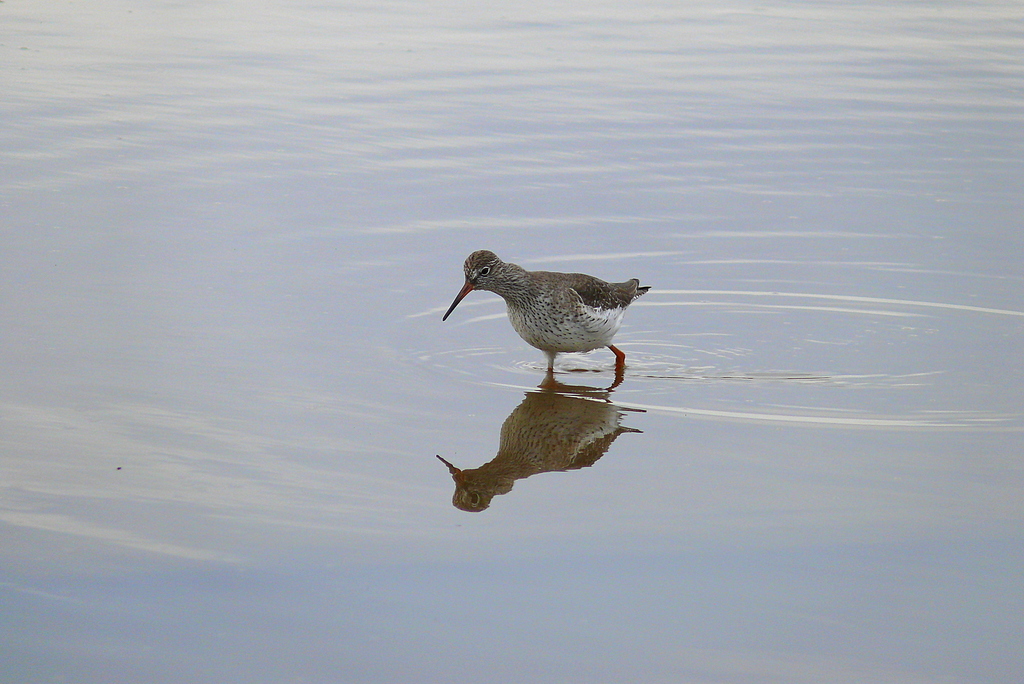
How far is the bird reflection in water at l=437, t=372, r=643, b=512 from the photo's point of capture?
23.4 feet

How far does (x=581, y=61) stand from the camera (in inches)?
727

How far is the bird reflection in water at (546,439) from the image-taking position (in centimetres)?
714

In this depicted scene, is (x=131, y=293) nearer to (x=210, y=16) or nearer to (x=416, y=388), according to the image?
(x=416, y=388)

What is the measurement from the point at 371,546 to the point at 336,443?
4.60 feet

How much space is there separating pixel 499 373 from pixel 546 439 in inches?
53.6

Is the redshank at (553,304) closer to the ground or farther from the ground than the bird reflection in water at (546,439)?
farther from the ground

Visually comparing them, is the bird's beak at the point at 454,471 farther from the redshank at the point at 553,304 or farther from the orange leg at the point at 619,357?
the orange leg at the point at 619,357

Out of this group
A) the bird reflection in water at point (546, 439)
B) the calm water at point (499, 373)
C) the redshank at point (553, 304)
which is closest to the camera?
the calm water at point (499, 373)

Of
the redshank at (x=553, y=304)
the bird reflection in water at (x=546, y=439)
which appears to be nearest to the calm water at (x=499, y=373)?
the bird reflection in water at (x=546, y=439)

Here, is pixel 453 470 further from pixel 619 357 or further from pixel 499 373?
pixel 619 357

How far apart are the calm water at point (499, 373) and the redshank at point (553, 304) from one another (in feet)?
0.93

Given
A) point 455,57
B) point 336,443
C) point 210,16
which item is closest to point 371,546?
point 336,443

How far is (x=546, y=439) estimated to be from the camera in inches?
314

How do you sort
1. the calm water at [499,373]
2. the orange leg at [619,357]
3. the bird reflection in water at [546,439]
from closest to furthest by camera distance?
the calm water at [499,373] < the bird reflection in water at [546,439] < the orange leg at [619,357]
